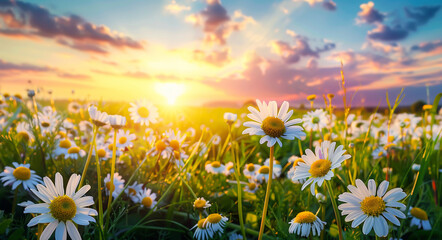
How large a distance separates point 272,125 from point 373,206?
0.43m

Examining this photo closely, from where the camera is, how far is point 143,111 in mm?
2369

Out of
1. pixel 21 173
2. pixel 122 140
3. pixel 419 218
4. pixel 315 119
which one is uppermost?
pixel 315 119

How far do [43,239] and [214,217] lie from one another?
2.01 feet

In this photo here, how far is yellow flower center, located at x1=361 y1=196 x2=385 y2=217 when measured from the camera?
3.37 ft

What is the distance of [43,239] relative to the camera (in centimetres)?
98

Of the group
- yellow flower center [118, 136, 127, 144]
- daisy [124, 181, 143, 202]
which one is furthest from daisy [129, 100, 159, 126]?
daisy [124, 181, 143, 202]

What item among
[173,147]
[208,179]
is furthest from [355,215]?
[208,179]

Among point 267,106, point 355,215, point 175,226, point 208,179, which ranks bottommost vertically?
point 175,226

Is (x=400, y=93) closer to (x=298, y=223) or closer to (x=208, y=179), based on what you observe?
(x=298, y=223)

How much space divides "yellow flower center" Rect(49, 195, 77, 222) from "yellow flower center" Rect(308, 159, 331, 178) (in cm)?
82

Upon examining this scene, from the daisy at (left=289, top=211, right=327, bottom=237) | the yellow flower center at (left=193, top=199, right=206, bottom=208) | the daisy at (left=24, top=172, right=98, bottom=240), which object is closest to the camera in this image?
the daisy at (left=24, top=172, right=98, bottom=240)

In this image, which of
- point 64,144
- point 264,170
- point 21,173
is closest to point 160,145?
point 21,173

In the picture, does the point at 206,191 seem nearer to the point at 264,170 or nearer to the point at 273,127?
the point at 264,170

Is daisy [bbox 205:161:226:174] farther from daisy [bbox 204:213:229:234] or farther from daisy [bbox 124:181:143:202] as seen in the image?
daisy [bbox 204:213:229:234]
